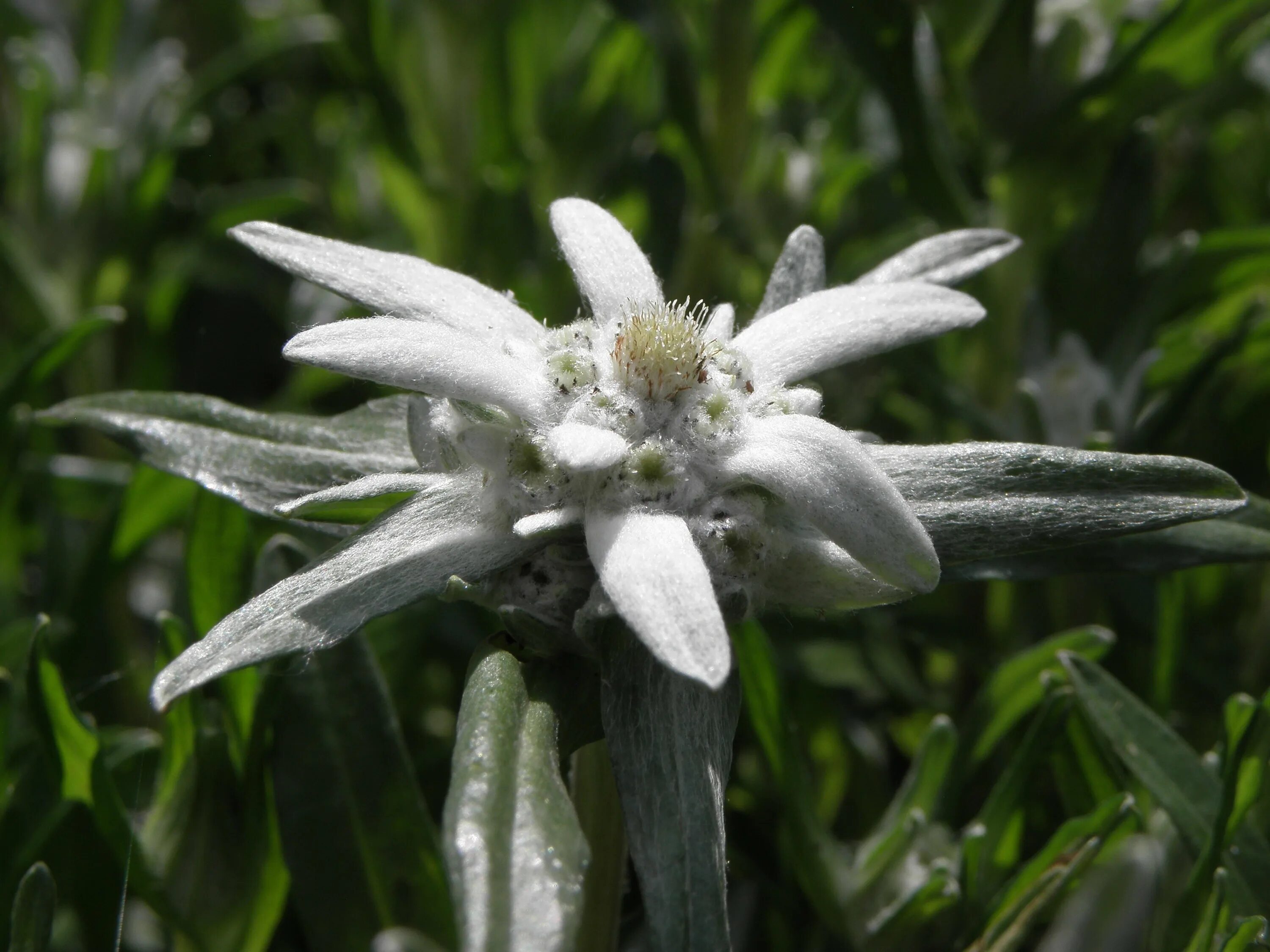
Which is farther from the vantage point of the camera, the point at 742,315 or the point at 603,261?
the point at 742,315

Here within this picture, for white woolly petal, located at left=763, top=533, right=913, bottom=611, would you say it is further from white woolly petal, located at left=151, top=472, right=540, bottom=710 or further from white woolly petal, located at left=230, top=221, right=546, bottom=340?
white woolly petal, located at left=230, top=221, right=546, bottom=340

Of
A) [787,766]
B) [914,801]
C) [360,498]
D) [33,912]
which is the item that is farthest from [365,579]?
[914,801]

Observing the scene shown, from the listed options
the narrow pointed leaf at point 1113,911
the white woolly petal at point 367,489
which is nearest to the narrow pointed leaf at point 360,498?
the white woolly petal at point 367,489

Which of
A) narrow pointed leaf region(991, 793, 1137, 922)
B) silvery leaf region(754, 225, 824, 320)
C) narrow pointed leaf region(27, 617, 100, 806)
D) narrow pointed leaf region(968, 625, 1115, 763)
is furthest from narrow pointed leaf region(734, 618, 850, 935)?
narrow pointed leaf region(27, 617, 100, 806)

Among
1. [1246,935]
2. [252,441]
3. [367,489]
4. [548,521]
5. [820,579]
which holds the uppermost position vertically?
[252,441]

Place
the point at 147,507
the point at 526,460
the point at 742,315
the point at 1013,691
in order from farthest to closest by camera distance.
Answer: the point at 742,315 → the point at 147,507 → the point at 1013,691 → the point at 526,460

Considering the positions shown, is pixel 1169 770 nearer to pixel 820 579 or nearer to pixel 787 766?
pixel 787 766

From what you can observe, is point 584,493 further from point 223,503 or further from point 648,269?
point 223,503
